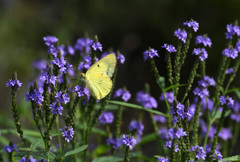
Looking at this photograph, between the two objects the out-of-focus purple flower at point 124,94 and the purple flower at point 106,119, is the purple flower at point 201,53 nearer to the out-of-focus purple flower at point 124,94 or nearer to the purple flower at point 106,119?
the out-of-focus purple flower at point 124,94

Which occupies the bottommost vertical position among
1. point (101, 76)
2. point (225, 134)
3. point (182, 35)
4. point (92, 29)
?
point (225, 134)

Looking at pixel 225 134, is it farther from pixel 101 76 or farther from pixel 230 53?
pixel 101 76

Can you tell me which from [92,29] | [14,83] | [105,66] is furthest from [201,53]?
[92,29]

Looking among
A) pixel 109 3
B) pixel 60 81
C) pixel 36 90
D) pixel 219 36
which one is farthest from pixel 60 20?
pixel 36 90

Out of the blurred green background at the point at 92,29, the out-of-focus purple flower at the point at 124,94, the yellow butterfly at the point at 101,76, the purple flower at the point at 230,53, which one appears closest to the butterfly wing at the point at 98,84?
the yellow butterfly at the point at 101,76

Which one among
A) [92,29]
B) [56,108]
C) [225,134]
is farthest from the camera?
[92,29]

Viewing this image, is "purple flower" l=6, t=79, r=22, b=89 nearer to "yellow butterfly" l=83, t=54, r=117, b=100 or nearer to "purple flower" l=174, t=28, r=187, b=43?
"yellow butterfly" l=83, t=54, r=117, b=100

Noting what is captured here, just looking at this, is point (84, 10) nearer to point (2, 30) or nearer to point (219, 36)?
point (2, 30)
